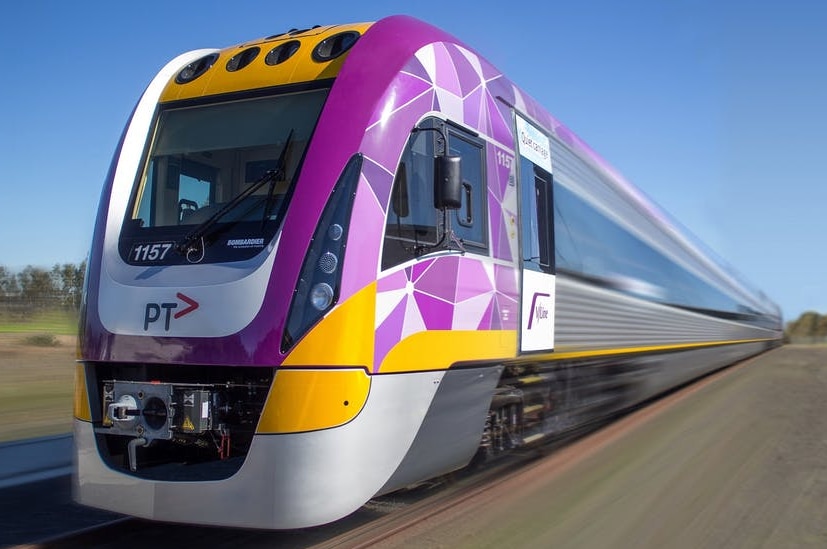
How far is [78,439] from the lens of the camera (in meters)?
4.38

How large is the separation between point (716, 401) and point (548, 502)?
322 inches

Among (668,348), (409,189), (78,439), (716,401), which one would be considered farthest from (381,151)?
(716,401)

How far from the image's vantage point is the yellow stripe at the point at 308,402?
3809 mm

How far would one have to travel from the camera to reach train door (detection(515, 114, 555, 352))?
591 cm

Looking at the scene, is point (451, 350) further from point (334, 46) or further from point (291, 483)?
point (334, 46)

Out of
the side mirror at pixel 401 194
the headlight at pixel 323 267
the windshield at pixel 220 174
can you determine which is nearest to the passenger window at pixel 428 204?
the side mirror at pixel 401 194

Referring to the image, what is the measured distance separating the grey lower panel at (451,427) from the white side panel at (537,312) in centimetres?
59

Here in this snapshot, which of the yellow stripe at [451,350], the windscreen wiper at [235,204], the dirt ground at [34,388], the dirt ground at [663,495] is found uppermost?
the windscreen wiper at [235,204]

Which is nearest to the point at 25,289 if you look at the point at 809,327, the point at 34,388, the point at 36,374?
the point at 36,374

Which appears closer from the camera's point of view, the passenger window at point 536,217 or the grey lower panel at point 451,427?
the grey lower panel at point 451,427

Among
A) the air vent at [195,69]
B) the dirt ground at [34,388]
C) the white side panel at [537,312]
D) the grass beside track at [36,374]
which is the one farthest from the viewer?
the grass beside track at [36,374]

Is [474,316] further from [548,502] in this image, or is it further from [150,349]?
[150,349]

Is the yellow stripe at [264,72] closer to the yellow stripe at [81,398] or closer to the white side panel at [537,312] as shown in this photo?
the yellow stripe at [81,398]

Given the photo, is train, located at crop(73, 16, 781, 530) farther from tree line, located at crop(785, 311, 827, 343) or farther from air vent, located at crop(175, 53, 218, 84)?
tree line, located at crop(785, 311, 827, 343)
